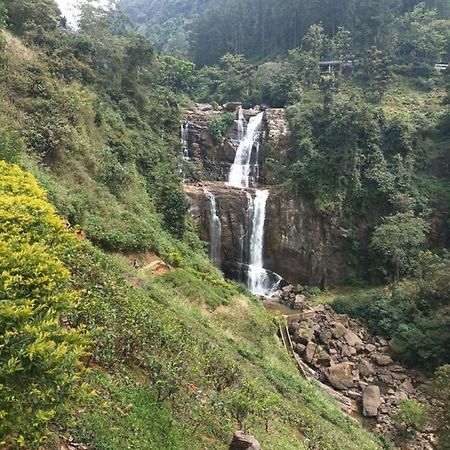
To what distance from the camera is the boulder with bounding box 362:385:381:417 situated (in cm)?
1484

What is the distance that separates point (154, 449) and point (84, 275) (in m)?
3.14

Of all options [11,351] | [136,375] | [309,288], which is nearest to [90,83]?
[309,288]

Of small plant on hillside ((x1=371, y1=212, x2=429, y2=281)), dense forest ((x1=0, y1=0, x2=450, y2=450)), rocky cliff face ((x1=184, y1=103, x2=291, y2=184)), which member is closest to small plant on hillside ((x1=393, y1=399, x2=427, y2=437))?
dense forest ((x1=0, y1=0, x2=450, y2=450))

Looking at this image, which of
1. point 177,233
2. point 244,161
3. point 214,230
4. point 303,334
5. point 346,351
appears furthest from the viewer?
point 244,161

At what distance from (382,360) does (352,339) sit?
5.29 feet

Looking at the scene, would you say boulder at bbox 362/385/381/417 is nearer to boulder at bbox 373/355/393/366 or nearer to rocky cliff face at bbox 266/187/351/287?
boulder at bbox 373/355/393/366

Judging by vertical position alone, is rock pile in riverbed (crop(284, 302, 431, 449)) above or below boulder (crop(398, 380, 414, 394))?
above

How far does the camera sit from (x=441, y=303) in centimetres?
1966

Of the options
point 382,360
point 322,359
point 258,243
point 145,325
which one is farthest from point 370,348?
point 145,325

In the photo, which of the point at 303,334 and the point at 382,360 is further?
the point at 303,334

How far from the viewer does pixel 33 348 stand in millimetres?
3248

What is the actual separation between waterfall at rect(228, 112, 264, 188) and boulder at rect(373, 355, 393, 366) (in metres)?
14.1

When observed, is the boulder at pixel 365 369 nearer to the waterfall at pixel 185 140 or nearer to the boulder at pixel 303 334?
the boulder at pixel 303 334

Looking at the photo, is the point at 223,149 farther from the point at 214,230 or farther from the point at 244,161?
the point at 214,230
